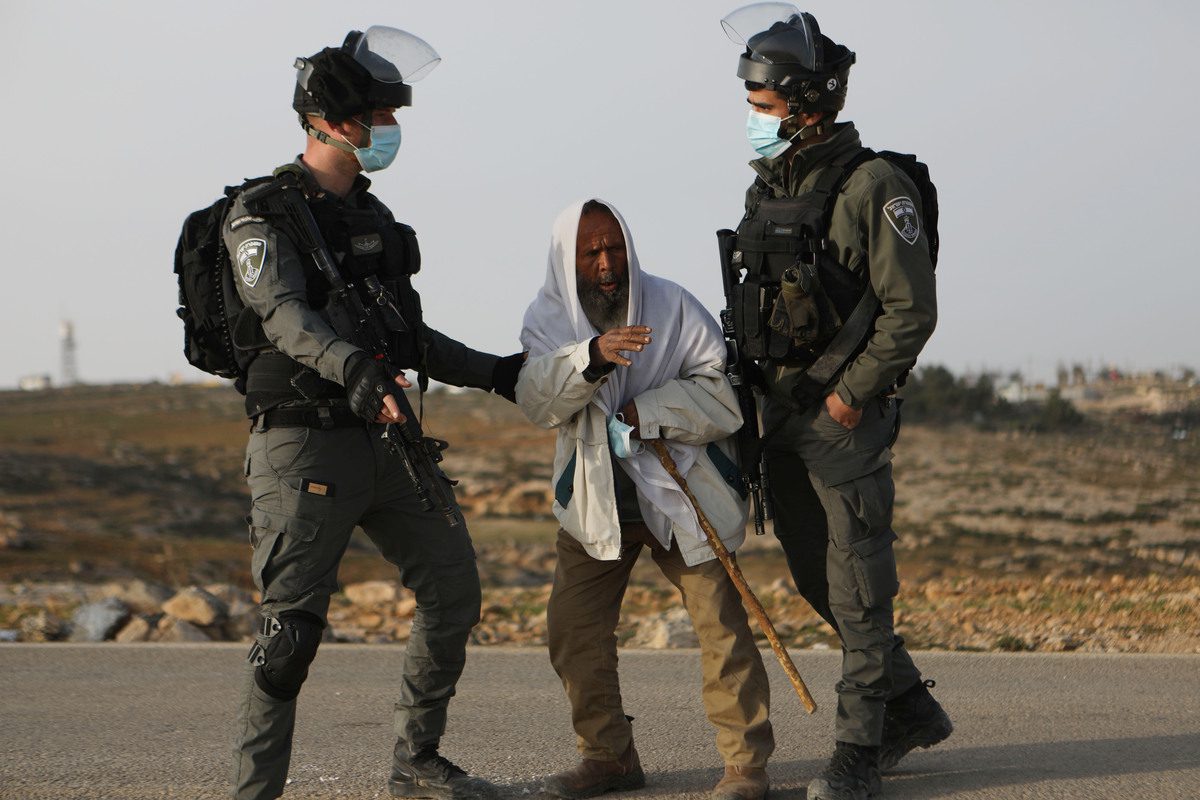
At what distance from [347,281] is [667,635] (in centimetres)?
430

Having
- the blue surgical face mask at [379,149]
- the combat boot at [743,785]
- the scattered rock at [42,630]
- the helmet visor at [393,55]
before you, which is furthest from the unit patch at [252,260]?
the scattered rock at [42,630]

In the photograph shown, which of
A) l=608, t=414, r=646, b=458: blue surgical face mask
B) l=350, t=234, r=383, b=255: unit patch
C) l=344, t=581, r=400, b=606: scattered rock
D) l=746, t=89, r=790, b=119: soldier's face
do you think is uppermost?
l=746, t=89, r=790, b=119: soldier's face

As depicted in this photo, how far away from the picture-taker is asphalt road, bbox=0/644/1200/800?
203 inches

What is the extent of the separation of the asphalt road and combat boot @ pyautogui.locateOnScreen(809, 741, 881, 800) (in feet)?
0.67

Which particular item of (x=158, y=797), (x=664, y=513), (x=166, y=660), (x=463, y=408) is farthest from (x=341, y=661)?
(x=463, y=408)

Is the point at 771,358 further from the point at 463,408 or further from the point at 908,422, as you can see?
the point at 463,408

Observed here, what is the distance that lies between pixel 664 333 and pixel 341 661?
3.63 m

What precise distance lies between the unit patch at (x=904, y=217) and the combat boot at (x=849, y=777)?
1.83 m

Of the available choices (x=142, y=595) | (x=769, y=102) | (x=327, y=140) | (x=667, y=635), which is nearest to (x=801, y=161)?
(x=769, y=102)

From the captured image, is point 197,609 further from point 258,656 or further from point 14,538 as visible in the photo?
point 14,538

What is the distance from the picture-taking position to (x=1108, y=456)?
23.9 meters

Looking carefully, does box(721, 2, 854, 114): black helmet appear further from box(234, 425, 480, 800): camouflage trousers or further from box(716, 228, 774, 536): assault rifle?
box(234, 425, 480, 800): camouflage trousers

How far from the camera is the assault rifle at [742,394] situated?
16.8 feet

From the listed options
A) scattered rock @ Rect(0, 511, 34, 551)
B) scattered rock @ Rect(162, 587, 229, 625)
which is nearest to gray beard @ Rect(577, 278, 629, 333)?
scattered rock @ Rect(162, 587, 229, 625)
